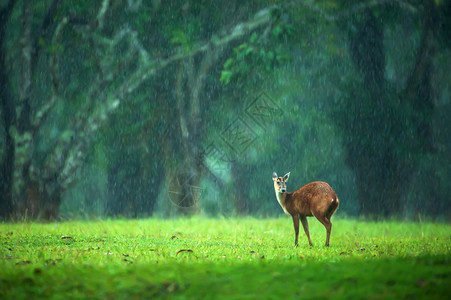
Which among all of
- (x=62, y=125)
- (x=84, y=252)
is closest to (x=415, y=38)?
(x=62, y=125)

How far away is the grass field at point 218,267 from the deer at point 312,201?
67cm

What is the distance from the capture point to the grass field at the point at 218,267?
7340 millimetres

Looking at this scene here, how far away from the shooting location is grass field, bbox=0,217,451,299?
734 centimetres

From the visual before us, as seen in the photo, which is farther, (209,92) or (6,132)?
(209,92)

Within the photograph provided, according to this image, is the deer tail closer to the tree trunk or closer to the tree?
the tree

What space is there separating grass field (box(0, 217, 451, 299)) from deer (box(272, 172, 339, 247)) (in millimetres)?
671

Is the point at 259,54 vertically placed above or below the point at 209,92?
above

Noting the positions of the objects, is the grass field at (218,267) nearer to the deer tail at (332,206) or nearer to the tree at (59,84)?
the deer tail at (332,206)

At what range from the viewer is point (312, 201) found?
40.5 feet

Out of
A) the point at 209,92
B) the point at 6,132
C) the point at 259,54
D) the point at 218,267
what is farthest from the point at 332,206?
the point at 6,132

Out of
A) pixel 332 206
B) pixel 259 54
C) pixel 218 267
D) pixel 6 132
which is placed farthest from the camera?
pixel 6 132

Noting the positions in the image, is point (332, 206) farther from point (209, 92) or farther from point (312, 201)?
point (209, 92)

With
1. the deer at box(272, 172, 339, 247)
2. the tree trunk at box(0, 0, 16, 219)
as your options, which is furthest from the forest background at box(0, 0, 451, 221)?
the deer at box(272, 172, 339, 247)

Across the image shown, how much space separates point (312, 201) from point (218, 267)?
4.20m
